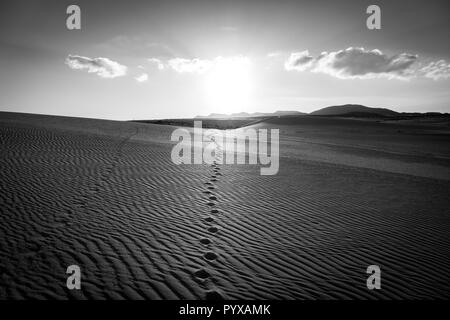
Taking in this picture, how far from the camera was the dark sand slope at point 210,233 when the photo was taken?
13.8 feet

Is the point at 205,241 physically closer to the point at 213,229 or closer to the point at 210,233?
the point at 210,233

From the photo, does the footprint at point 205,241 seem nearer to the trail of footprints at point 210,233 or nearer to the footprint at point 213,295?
the trail of footprints at point 210,233

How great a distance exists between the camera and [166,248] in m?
5.09

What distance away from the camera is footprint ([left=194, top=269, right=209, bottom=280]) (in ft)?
14.2

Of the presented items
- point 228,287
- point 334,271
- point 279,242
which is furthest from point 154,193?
point 334,271

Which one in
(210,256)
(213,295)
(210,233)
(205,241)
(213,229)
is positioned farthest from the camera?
(213,229)

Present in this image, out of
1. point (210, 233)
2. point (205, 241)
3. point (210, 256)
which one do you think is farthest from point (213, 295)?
point (210, 233)

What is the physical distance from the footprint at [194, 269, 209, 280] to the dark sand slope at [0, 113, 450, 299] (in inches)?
1.1

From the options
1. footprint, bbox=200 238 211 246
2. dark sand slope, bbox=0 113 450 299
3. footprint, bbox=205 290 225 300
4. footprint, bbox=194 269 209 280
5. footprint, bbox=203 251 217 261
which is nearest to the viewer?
footprint, bbox=205 290 225 300

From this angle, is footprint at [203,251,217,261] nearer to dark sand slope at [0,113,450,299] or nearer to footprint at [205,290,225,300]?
dark sand slope at [0,113,450,299]

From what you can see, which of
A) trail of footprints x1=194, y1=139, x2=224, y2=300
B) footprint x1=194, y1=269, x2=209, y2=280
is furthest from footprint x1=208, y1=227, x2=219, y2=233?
footprint x1=194, y1=269, x2=209, y2=280

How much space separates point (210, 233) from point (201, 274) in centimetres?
148

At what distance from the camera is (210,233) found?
5852 millimetres

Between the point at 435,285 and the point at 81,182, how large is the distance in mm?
8897
